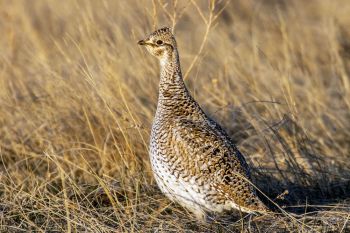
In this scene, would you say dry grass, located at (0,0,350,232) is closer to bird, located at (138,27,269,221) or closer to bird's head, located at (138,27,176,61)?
bird, located at (138,27,269,221)

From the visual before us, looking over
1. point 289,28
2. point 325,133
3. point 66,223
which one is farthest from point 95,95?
point 289,28

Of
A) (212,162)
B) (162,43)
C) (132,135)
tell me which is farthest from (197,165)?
(132,135)

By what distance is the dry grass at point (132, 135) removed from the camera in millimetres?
4859

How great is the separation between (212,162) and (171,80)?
0.66m

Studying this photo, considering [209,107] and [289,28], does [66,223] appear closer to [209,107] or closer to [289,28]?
[209,107]

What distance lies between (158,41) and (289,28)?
580cm

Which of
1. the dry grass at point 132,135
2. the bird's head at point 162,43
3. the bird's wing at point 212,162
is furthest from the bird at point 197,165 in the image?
the bird's head at point 162,43

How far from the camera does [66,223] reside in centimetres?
480

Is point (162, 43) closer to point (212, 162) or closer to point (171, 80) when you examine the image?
point (171, 80)

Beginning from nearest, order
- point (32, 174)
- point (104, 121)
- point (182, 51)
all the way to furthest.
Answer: point (32, 174)
point (104, 121)
point (182, 51)

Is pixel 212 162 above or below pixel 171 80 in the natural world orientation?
below

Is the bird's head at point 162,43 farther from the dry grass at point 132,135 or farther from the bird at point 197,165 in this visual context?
the dry grass at point 132,135

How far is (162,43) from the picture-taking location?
5160mm

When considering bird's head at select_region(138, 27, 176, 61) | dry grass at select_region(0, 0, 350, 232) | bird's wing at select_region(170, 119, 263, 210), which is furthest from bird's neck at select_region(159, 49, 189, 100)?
dry grass at select_region(0, 0, 350, 232)
